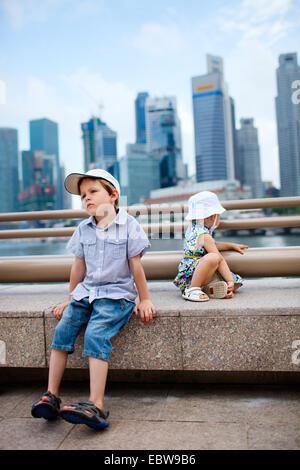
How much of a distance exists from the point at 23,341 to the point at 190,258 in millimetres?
1288

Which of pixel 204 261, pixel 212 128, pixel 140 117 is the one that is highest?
pixel 140 117

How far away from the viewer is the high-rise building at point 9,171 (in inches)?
3796

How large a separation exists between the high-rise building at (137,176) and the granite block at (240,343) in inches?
3913

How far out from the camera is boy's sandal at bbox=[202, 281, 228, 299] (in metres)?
2.54

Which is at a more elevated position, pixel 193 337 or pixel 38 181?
pixel 38 181

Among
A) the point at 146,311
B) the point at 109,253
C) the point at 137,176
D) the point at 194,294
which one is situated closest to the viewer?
the point at 146,311

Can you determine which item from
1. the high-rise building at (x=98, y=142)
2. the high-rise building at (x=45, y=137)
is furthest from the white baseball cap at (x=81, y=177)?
the high-rise building at (x=98, y=142)

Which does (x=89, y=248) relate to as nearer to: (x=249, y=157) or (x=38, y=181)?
(x=38, y=181)

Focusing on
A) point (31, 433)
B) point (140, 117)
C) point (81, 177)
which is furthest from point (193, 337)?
point (140, 117)

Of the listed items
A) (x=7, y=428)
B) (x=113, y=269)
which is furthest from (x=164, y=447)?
(x=113, y=269)

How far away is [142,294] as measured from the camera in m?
2.30

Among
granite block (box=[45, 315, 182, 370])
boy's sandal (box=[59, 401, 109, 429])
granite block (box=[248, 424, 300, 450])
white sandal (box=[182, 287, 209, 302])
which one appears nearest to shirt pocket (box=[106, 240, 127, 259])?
granite block (box=[45, 315, 182, 370])

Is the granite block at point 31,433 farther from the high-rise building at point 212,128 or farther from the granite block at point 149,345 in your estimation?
the high-rise building at point 212,128

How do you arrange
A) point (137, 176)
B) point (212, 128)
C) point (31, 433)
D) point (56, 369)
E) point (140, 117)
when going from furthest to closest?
point (140, 117)
point (212, 128)
point (137, 176)
point (56, 369)
point (31, 433)
